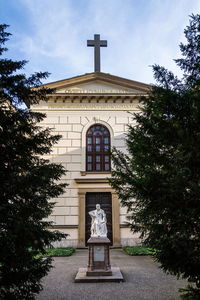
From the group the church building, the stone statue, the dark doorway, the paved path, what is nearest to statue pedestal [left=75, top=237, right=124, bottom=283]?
the paved path

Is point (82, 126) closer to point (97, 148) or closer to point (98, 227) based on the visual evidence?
point (97, 148)

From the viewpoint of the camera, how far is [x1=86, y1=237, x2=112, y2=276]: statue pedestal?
7.45m

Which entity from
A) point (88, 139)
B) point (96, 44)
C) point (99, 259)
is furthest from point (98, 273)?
point (96, 44)

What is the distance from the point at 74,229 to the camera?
14336 millimetres

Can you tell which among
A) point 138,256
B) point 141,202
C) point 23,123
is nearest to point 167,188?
point 141,202

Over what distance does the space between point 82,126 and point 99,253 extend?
9415 mm

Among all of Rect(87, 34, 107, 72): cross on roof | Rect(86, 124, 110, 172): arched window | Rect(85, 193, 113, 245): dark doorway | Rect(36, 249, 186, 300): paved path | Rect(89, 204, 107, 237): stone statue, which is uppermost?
Rect(87, 34, 107, 72): cross on roof

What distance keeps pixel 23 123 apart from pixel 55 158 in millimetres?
10546

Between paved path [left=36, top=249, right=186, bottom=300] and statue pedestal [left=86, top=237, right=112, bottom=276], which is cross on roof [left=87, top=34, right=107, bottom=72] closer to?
statue pedestal [left=86, top=237, right=112, bottom=276]

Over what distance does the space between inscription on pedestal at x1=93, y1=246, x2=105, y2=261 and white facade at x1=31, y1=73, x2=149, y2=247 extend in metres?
6.47

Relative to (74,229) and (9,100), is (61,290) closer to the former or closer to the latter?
(9,100)

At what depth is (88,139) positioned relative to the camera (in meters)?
15.9

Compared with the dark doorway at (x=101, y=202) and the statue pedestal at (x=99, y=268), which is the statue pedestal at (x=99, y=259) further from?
the dark doorway at (x=101, y=202)

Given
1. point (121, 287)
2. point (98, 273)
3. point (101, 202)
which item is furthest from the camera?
point (101, 202)
